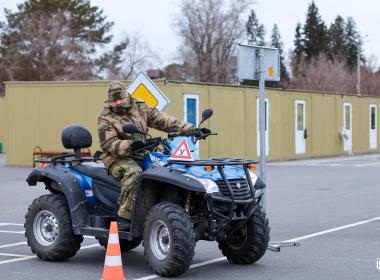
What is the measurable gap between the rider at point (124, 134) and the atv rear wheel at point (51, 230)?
927mm

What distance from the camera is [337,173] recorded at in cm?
2795

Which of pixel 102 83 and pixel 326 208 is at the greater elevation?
pixel 102 83

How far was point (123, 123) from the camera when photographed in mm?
9539

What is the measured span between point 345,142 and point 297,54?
69218 millimetres

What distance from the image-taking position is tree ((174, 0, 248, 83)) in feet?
243

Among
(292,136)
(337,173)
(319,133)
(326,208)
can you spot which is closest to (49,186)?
(326,208)

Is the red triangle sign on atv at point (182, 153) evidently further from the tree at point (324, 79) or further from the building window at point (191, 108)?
the tree at point (324, 79)

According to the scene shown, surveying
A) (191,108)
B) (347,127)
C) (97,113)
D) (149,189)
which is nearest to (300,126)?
(347,127)

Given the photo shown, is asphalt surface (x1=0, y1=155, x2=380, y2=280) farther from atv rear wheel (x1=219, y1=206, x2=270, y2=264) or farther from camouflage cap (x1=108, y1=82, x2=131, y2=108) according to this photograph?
camouflage cap (x1=108, y1=82, x2=131, y2=108)

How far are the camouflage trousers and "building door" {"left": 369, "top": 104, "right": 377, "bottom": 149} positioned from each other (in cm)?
3910

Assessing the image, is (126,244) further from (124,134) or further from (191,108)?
(191,108)

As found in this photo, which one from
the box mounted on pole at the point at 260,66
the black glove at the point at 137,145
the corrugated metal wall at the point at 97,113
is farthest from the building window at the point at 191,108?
the black glove at the point at 137,145

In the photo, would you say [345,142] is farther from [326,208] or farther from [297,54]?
[297,54]

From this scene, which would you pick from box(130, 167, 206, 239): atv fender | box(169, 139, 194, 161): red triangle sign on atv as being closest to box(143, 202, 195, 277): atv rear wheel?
box(130, 167, 206, 239): atv fender
